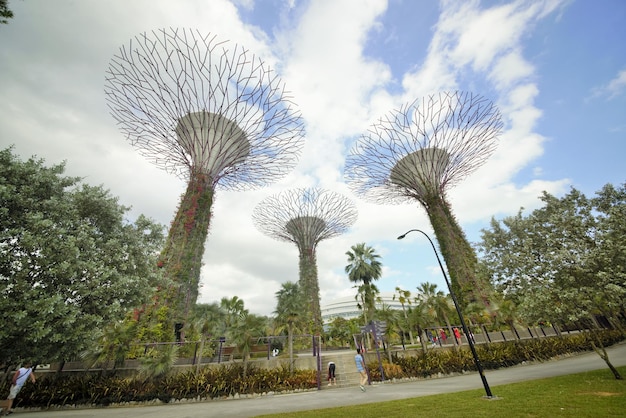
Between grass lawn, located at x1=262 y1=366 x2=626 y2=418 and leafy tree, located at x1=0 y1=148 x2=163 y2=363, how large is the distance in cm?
678

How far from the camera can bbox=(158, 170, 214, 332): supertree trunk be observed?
67.2ft

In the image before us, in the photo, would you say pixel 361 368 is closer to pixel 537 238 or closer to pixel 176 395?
pixel 176 395

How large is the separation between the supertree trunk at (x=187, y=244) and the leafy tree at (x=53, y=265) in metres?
10.2

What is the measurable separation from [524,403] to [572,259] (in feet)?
20.8

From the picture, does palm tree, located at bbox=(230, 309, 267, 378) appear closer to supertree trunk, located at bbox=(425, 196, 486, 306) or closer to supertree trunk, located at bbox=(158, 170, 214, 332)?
supertree trunk, located at bbox=(158, 170, 214, 332)

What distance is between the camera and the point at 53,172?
365 inches

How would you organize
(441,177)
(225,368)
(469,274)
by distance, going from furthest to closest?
1. (441,177)
2. (469,274)
3. (225,368)

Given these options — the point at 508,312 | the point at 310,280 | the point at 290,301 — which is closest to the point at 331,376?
the point at 508,312

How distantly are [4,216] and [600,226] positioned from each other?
21031 mm

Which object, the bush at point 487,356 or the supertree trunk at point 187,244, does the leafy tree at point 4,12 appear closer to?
the supertree trunk at point 187,244

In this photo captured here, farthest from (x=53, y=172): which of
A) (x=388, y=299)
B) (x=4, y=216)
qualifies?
(x=388, y=299)

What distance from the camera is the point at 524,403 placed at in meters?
7.71

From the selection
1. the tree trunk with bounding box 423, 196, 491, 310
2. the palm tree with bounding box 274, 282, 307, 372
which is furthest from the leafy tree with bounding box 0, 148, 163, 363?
the tree trunk with bounding box 423, 196, 491, 310

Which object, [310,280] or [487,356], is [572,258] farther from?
[310,280]
